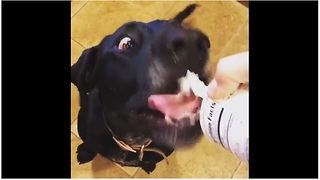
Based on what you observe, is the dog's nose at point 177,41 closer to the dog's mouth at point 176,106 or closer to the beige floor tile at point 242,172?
the dog's mouth at point 176,106

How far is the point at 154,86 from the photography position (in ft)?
2.49

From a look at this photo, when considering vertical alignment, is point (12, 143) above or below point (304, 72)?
below

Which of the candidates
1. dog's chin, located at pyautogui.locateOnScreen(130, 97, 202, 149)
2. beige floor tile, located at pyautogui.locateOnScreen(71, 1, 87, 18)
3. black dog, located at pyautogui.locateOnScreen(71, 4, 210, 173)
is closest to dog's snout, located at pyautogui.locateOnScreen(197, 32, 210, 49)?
black dog, located at pyautogui.locateOnScreen(71, 4, 210, 173)

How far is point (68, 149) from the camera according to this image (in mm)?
776

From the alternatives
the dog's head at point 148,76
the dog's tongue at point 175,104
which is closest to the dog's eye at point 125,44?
the dog's head at point 148,76

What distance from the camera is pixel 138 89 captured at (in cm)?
76

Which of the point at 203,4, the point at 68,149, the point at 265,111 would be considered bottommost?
the point at 68,149

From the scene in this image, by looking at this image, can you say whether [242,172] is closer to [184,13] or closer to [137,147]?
[137,147]

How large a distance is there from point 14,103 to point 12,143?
7cm

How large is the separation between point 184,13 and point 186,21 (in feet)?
0.06

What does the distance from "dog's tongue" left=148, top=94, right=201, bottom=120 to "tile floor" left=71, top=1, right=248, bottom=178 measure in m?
0.06

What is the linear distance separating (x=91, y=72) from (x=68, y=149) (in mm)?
150

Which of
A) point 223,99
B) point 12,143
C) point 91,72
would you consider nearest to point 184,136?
point 223,99

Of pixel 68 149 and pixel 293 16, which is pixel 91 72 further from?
pixel 293 16
